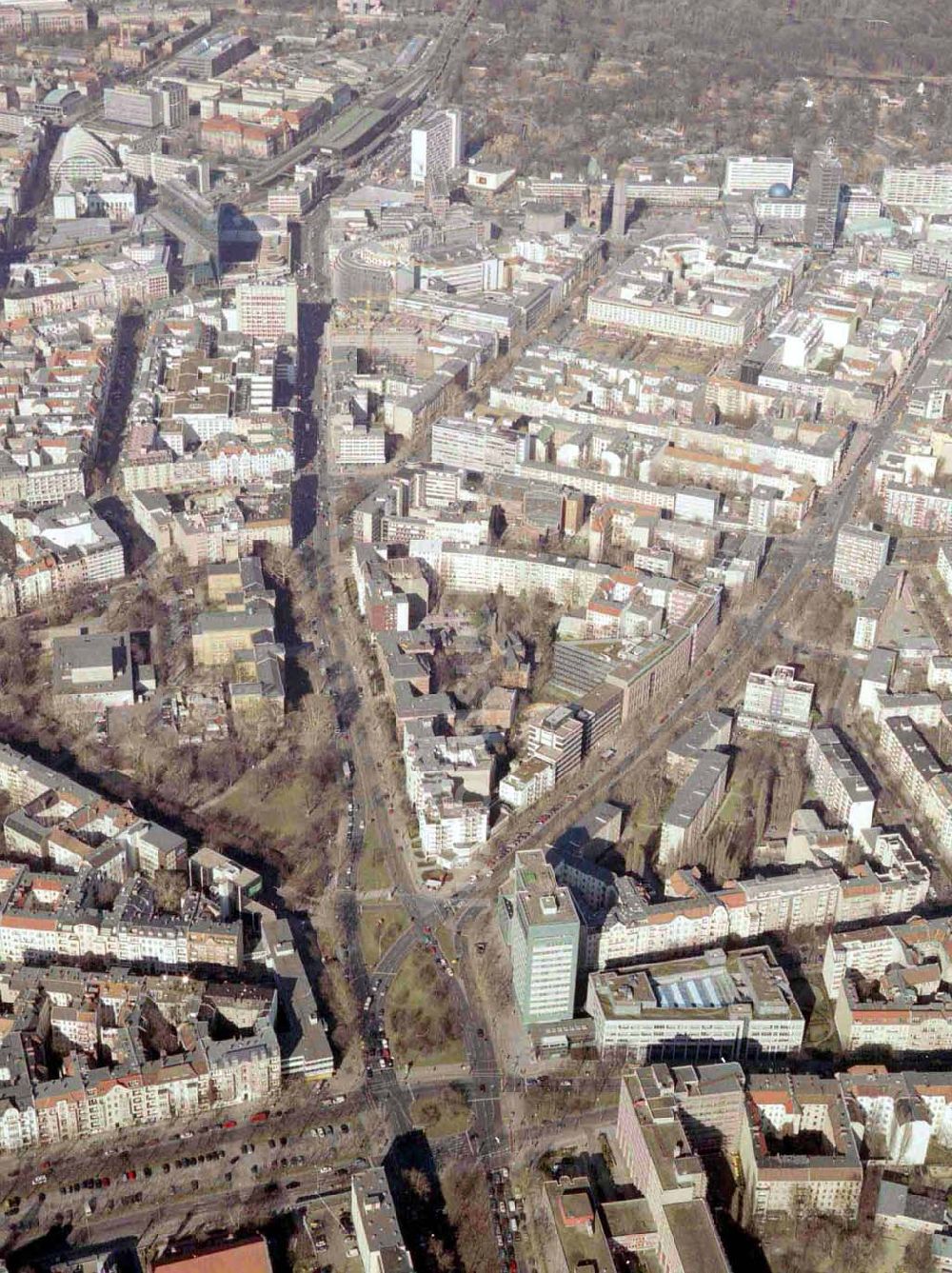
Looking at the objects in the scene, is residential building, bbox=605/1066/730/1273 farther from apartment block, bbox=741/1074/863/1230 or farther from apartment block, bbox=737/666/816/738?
apartment block, bbox=737/666/816/738

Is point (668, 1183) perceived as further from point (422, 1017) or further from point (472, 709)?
point (472, 709)

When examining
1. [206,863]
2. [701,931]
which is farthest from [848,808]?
[206,863]

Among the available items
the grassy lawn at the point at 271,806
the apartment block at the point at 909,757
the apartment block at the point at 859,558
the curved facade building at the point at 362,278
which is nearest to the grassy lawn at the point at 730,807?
the apartment block at the point at 909,757

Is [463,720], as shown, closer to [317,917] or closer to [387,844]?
[387,844]

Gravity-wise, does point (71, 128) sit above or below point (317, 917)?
above

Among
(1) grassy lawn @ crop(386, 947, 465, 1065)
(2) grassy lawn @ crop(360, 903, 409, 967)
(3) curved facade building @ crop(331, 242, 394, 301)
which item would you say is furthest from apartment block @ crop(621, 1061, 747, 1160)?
(3) curved facade building @ crop(331, 242, 394, 301)

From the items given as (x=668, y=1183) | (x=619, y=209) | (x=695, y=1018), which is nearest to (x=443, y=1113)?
(x=668, y=1183)
